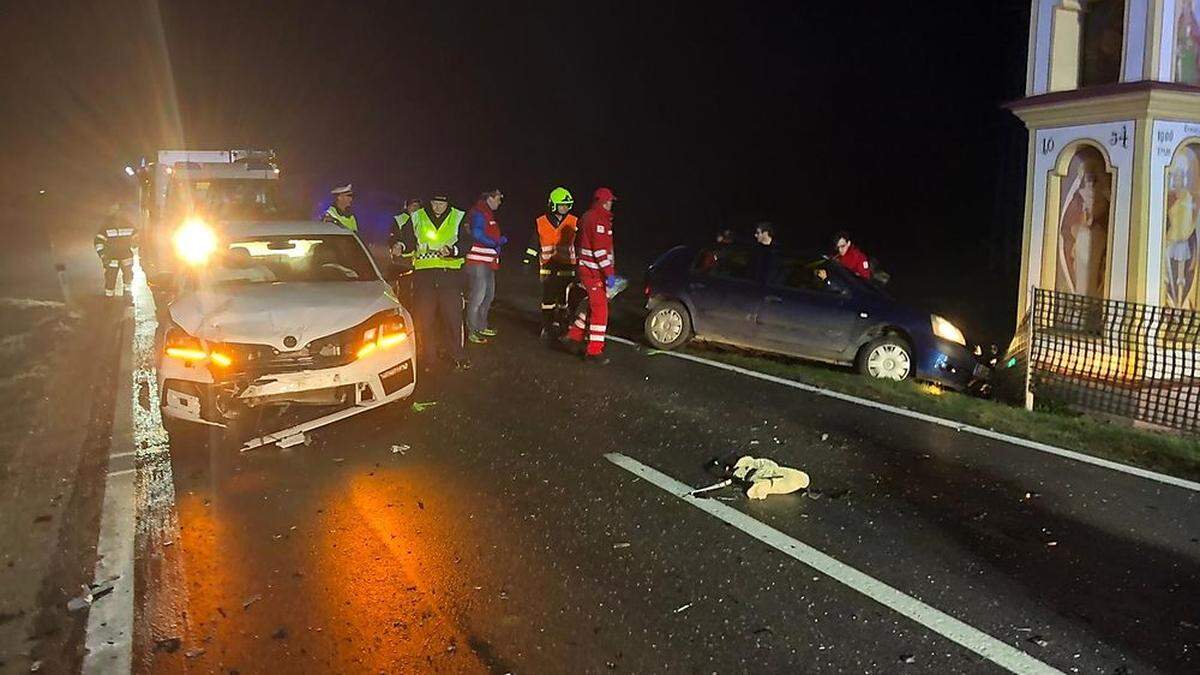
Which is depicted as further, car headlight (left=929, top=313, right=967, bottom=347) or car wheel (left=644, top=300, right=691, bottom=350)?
car wheel (left=644, top=300, right=691, bottom=350)

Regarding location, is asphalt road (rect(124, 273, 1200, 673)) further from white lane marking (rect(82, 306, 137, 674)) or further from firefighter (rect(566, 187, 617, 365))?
firefighter (rect(566, 187, 617, 365))

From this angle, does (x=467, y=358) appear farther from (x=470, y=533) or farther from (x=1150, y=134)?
(x=1150, y=134)

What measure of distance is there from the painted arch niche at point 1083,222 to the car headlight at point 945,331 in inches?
58.9

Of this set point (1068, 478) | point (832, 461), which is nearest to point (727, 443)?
point (832, 461)

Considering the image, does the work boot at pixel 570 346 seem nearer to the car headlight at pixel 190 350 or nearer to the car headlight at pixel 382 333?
the car headlight at pixel 382 333

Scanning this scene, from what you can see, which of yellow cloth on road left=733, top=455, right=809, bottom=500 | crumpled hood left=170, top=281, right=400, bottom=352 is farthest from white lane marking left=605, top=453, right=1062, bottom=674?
crumpled hood left=170, top=281, right=400, bottom=352

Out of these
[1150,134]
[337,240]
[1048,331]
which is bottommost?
[1048,331]

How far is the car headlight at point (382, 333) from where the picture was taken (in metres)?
7.35

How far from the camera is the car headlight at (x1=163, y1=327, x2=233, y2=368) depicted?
6.96m

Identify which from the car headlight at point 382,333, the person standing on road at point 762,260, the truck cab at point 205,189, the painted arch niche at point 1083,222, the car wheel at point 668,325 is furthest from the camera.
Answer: the truck cab at point 205,189

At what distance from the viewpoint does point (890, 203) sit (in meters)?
40.6

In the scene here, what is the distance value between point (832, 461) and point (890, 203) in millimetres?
35682

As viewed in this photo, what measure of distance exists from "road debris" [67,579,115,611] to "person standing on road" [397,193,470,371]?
5.31 m

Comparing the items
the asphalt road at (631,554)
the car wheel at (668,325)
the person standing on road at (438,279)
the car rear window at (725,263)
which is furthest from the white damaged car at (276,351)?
the car rear window at (725,263)
